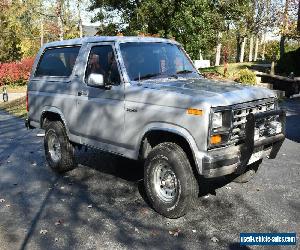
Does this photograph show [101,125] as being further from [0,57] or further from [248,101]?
[0,57]

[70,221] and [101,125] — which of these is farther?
[101,125]

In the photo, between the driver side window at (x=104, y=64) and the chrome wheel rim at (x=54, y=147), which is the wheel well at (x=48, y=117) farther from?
the driver side window at (x=104, y=64)

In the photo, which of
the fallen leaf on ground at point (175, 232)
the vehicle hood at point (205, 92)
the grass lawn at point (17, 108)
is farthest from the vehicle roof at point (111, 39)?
the grass lawn at point (17, 108)

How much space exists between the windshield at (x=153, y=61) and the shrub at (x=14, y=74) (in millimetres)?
24759

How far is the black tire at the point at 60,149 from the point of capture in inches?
276

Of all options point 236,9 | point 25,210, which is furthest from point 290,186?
point 236,9

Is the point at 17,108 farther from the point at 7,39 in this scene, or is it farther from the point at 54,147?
the point at 7,39

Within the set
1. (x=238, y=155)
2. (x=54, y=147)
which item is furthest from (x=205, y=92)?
(x=54, y=147)

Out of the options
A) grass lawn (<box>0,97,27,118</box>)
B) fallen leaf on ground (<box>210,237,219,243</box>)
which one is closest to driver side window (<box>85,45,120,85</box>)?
fallen leaf on ground (<box>210,237,219,243</box>)

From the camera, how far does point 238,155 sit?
4.85 meters

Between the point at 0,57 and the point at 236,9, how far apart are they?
20.2 metres

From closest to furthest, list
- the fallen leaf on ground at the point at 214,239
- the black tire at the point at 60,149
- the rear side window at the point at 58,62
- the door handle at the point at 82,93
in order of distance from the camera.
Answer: the fallen leaf on ground at the point at 214,239
the door handle at the point at 82,93
the rear side window at the point at 58,62
the black tire at the point at 60,149

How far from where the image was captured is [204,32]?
21469 mm

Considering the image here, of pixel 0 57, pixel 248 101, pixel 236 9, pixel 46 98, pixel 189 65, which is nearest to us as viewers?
pixel 248 101
